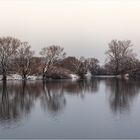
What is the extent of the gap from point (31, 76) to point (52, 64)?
11.8 feet

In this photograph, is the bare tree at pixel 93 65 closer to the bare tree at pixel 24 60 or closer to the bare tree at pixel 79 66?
the bare tree at pixel 79 66

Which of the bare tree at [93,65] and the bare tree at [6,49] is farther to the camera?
the bare tree at [93,65]

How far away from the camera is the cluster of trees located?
4034 cm

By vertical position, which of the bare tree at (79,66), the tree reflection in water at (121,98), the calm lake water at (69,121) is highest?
the bare tree at (79,66)

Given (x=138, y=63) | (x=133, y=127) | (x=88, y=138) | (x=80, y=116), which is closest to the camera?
(x=88, y=138)

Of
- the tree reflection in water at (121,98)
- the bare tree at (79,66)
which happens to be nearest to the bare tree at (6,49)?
the bare tree at (79,66)

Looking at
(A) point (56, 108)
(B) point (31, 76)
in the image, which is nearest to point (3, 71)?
(B) point (31, 76)

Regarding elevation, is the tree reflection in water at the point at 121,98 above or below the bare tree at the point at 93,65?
below

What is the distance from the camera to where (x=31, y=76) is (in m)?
43.4

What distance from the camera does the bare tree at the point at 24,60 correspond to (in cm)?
4212

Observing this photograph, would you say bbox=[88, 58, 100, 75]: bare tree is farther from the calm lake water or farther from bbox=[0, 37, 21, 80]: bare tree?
the calm lake water

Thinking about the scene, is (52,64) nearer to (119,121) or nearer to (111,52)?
(111,52)

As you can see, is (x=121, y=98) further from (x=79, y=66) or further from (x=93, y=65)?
(x=93, y=65)

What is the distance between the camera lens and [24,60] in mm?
43062
